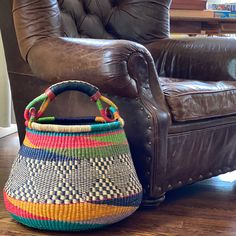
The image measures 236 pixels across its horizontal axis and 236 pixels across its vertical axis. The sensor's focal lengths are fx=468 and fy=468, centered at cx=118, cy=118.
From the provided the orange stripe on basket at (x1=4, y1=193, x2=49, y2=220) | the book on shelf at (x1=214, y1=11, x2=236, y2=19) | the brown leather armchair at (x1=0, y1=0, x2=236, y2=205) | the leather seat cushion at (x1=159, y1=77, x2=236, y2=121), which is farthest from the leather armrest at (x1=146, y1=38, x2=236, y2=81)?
the orange stripe on basket at (x1=4, y1=193, x2=49, y2=220)

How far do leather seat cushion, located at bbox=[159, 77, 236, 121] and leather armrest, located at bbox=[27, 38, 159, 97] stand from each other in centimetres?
13

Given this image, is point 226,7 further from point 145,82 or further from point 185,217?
point 185,217

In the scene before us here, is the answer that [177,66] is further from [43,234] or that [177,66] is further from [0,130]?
[0,130]

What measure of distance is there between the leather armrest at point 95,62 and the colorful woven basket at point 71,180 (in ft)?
0.39

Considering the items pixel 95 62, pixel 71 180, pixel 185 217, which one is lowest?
pixel 185 217

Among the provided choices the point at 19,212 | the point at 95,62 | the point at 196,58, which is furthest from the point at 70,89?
the point at 196,58

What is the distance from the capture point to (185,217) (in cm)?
136

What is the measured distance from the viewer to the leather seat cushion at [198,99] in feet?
4.48

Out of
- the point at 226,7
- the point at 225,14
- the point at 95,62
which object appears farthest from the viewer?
the point at 226,7

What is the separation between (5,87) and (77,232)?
1285mm

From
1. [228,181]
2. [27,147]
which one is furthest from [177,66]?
Answer: [27,147]

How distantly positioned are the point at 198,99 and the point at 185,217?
0.35 m

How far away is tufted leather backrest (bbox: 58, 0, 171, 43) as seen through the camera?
1941 millimetres

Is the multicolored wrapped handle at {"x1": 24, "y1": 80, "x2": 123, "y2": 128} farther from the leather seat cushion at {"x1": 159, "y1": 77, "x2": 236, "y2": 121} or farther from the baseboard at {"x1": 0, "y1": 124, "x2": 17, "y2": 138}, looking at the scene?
the baseboard at {"x1": 0, "y1": 124, "x2": 17, "y2": 138}
